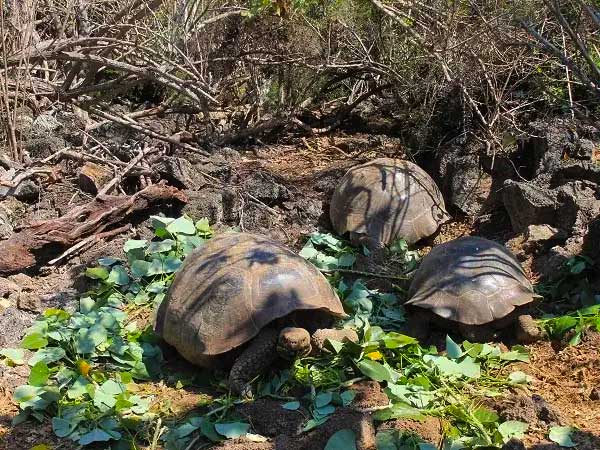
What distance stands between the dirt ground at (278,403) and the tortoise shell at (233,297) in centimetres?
30

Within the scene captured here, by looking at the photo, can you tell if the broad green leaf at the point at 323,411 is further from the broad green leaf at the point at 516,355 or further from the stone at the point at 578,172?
the stone at the point at 578,172

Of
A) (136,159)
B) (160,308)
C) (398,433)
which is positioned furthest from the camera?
(136,159)

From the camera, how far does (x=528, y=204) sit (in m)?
5.25

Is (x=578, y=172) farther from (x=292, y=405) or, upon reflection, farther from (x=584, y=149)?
(x=292, y=405)

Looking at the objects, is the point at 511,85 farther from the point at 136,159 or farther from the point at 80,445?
the point at 80,445

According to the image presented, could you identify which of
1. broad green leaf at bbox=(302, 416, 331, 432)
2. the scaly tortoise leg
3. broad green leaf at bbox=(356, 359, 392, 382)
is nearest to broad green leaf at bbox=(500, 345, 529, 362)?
the scaly tortoise leg

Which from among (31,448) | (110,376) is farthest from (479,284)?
(31,448)

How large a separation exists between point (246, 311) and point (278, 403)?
49 cm

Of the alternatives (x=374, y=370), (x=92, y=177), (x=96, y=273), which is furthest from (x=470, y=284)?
(x=92, y=177)

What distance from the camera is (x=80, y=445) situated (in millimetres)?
3260

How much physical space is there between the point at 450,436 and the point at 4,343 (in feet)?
8.09

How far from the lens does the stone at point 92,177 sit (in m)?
5.59

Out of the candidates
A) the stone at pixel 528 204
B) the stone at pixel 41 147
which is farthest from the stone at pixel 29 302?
the stone at pixel 528 204

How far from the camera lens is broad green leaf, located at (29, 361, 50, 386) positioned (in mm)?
3598
